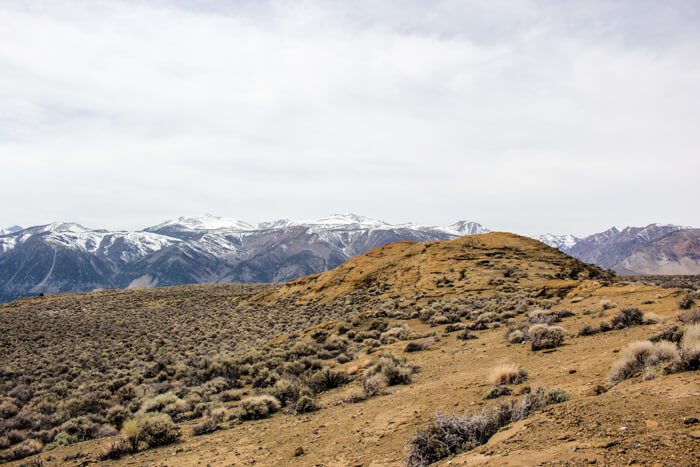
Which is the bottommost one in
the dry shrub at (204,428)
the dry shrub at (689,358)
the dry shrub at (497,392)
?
the dry shrub at (204,428)

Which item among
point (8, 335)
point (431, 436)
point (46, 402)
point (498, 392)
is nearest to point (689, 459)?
point (431, 436)

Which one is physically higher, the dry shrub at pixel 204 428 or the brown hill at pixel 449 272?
the brown hill at pixel 449 272

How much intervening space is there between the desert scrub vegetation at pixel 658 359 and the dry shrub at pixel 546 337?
5002 millimetres

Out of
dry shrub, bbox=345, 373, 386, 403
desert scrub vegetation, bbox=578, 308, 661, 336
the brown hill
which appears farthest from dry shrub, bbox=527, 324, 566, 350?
the brown hill

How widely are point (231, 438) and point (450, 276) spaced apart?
30567 mm

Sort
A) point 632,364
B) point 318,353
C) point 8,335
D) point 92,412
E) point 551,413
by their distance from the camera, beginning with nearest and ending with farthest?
point 551,413 < point 632,364 < point 92,412 < point 318,353 < point 8,335

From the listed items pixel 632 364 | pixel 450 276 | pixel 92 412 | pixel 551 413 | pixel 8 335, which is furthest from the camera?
pixel 450 276

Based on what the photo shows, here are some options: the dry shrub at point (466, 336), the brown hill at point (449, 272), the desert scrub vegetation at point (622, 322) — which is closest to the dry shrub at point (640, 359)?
the desert scrub vegetation at point (622, 322)

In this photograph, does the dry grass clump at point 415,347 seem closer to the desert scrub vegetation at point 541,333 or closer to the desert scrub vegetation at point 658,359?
the desert scrub vegetation at point 541,333

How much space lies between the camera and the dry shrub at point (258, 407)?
11.9 metres

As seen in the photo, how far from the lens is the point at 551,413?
629 cm

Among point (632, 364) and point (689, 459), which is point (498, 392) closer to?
point (632, 364)

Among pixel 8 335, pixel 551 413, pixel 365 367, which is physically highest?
pixel 551 413

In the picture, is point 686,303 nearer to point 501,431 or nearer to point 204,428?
point 501,431
